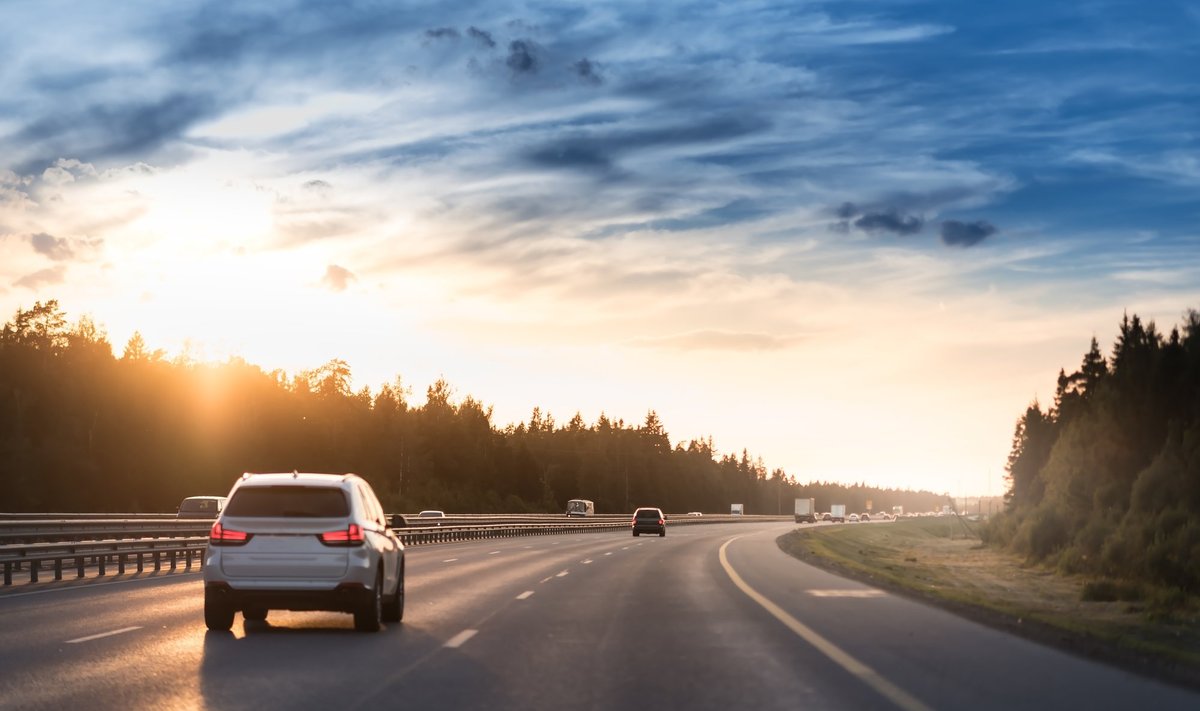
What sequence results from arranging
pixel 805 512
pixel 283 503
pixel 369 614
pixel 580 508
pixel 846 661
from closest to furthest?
pixel 846 661
pixel 369 614
pixel 283 503
pixel 580 508
pixel 805 512

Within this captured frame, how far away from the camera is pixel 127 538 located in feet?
131

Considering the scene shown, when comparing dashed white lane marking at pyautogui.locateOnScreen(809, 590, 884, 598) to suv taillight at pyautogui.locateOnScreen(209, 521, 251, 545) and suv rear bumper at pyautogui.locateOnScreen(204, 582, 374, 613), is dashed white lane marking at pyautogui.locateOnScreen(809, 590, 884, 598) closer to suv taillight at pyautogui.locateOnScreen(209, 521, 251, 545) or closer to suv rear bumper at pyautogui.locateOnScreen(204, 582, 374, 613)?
suv rear bumper at pyautogui.locateOnScreen(204, 582, 374, 613)

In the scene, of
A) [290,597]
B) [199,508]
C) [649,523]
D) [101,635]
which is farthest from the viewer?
[649,523]

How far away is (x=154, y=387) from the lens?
4663 inches

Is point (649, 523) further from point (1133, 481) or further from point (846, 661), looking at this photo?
point (846, 661)

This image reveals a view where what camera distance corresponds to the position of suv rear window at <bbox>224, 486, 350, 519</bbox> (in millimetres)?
15610

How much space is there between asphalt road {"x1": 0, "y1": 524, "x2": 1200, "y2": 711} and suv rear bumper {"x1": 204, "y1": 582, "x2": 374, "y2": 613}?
36cm

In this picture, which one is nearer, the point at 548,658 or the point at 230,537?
the point at 548,658

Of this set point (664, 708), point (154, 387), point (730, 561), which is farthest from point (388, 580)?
point (154, 387)

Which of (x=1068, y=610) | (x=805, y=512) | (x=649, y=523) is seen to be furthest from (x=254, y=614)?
(x=805, y=512)

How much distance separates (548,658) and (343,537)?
3.37 m

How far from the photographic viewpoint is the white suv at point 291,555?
1523 centimetres

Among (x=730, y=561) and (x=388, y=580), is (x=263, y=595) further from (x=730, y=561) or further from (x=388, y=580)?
(x=730, y=561)

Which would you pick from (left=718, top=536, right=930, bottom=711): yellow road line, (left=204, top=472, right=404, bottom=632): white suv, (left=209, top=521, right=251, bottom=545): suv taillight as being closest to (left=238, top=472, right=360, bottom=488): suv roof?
(left=204, top=472, right=404, bottom=632): white suv
